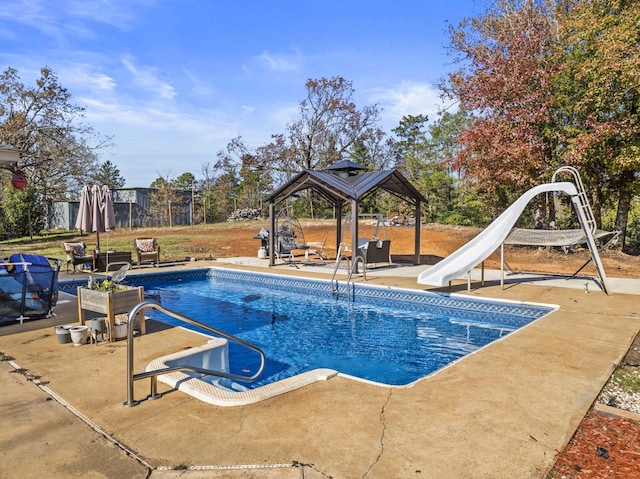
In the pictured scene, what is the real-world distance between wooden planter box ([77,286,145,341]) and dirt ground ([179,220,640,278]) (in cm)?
871

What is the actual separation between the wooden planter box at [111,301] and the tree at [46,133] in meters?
20.1

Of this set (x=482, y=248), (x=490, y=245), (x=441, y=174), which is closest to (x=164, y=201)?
(x=441, y=174)

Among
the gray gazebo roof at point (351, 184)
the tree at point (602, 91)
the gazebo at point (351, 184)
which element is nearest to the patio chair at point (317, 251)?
the gazebo at point (351, 184)

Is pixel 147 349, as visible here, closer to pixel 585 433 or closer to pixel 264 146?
pixel 585 433

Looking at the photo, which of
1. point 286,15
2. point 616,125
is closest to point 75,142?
point 286,15

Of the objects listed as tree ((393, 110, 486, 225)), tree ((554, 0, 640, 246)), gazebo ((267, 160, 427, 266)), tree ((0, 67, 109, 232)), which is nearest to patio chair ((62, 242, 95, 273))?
gazebo ((267, 160, 427, 266))

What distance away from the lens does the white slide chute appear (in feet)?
24.6

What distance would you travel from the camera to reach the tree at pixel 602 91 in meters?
11.6

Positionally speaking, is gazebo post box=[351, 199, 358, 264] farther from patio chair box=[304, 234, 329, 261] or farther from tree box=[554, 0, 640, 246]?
tree box=[554, 0, 640, 246]

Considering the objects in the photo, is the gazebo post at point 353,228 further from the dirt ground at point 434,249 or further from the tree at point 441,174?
the tree at point 441,174

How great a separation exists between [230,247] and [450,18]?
11.6 m

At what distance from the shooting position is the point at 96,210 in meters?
9.73

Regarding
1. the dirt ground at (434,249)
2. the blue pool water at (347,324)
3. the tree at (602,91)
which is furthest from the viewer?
the dirt ground at (434,249)

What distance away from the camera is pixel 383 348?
6.10 m
